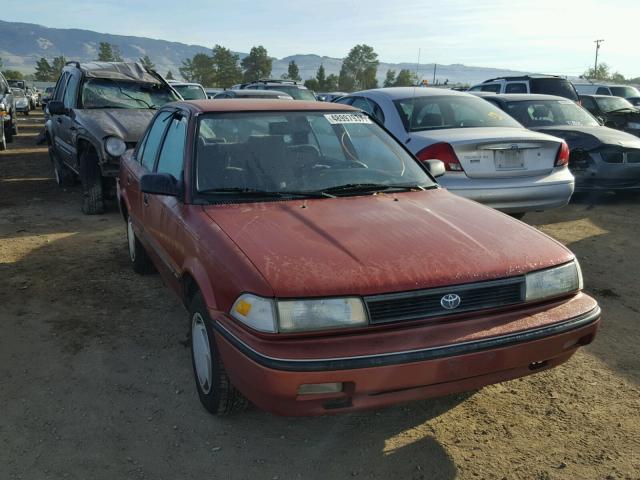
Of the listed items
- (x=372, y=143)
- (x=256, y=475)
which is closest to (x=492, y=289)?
(x=256, y=475)

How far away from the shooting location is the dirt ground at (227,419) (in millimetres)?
2574

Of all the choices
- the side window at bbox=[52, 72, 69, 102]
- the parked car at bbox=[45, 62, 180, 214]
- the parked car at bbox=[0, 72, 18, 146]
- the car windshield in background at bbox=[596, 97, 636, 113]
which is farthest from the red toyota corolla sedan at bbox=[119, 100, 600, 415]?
the car windshield in background at bbox=[596, 97, 636, 113]

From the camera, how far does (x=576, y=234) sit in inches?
258

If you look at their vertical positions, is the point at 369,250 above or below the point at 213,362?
above

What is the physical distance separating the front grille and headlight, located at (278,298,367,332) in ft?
0.20

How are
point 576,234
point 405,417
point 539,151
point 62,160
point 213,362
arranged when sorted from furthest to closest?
1. point 62,160
2. point 576,234
3. point 539,151
4. point 405,417
5. point 213,362

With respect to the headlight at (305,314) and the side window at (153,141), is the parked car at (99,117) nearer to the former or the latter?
the side window at (153,141)

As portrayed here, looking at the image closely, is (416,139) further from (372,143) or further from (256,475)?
A: (256,475)

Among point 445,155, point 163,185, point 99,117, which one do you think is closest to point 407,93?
point 445,155

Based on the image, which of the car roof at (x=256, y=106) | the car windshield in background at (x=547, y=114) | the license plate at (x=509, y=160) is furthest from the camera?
the car windshield in background at (x=547, y=114)

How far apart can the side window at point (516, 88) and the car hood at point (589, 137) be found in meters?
4.50

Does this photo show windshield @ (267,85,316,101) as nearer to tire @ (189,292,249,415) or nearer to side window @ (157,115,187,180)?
side window @ (157,115,187,180)

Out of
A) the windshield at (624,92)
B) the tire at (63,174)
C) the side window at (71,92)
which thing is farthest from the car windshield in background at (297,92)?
the windshield at (624,92)

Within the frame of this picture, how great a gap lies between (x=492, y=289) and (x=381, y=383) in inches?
26.2
